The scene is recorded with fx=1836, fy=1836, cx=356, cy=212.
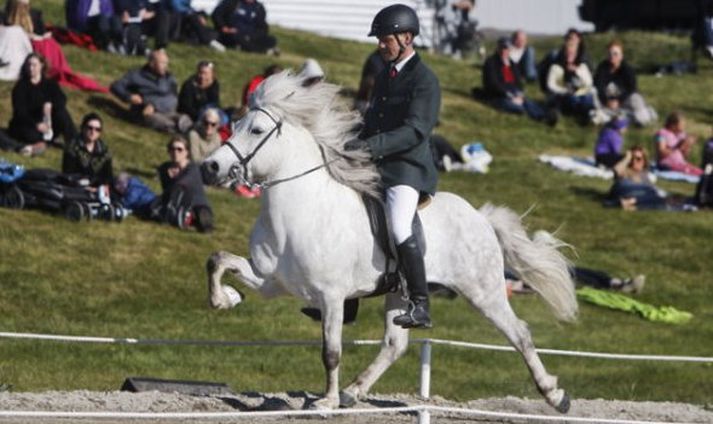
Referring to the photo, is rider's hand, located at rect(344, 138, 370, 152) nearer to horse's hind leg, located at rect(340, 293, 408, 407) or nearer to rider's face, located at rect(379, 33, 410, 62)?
rider's face, located at rect(379, 33, 410, 62)

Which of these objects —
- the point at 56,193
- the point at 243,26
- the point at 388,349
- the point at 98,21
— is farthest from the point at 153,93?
the point at 388,349

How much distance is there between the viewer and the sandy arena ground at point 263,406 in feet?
38.9

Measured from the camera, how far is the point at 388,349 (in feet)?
41.0

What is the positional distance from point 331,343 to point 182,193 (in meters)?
7.79

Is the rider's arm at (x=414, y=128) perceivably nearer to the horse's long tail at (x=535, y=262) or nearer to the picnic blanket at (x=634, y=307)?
the horse's long tail at (x=535, y=262)

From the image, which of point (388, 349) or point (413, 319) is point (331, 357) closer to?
point (413, 319)

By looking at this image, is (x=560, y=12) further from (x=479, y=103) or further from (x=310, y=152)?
(x=310, y=152)

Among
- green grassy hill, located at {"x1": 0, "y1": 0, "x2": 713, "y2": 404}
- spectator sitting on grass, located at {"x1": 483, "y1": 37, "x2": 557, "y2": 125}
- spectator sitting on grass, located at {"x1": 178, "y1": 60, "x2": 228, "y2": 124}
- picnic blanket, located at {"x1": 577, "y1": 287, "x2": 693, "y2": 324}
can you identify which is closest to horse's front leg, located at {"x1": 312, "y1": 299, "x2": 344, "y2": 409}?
green grassy hill, located at {"x1": 0, "y1": 0, "x2": 713, "y2": 404}

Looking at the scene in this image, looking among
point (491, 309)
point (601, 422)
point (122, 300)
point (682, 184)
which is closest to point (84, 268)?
point (122, 300)

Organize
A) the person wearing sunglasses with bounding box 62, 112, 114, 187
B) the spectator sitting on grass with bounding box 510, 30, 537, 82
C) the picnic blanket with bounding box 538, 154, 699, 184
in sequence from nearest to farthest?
the person wearing sunglasses with bounding box 62, 112, 114, 187
the picnic blanket with bounding box 538, 154, 699, 184
the spectator sitting on grass with bounding box 510, 30, 537, 82

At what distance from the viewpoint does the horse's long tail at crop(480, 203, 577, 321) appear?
12.9 m

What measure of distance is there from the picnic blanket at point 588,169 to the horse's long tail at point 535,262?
12440 mm

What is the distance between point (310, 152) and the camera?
11680mm

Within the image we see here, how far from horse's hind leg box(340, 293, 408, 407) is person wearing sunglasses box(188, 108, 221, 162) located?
833cm
